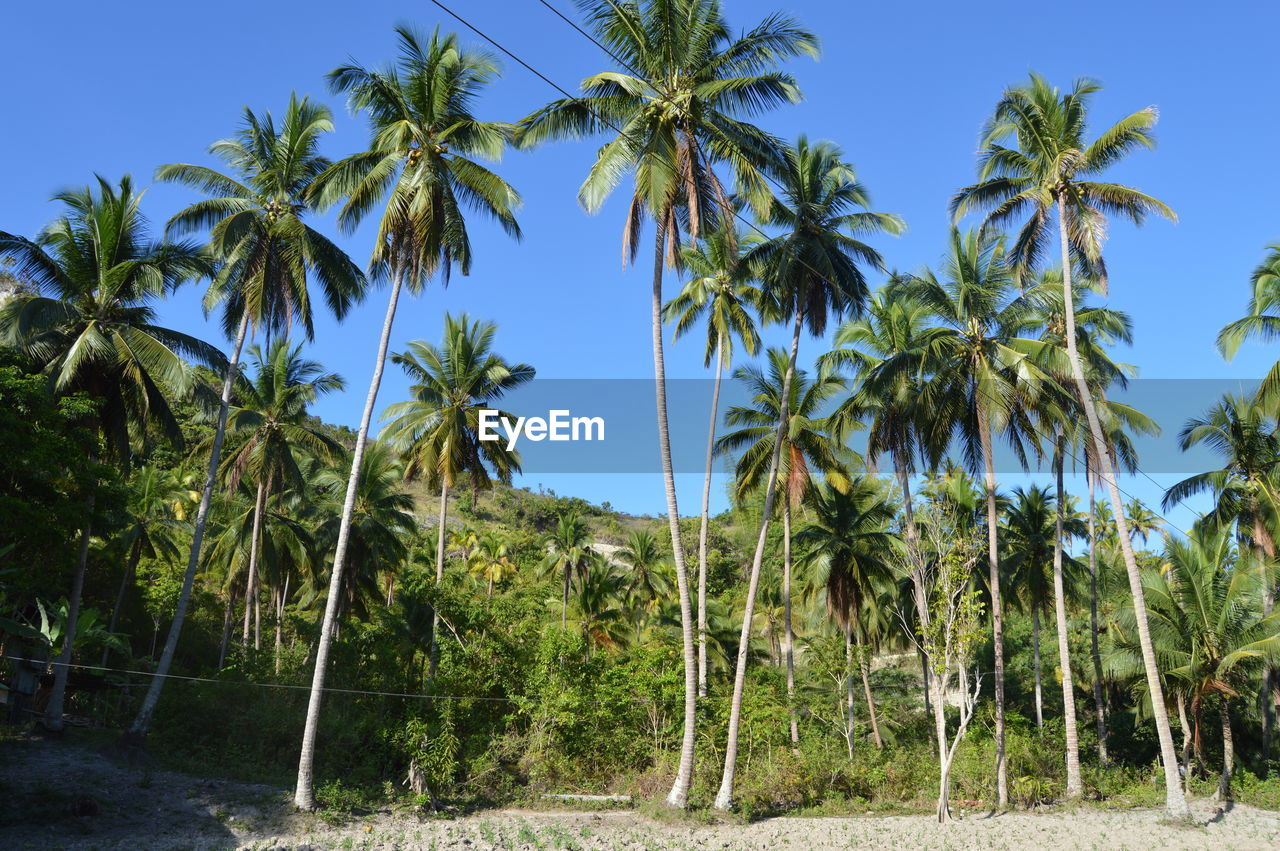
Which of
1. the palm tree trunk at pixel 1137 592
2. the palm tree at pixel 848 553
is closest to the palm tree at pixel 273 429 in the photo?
the palm tree at pixel 848 553

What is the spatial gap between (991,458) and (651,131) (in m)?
12.6

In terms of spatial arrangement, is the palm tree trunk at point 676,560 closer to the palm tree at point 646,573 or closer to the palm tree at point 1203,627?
the palm tree at point 1203,627

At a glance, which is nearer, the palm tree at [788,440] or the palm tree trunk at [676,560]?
the palm tree trunk at [676,560]

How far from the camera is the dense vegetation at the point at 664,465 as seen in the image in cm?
1917

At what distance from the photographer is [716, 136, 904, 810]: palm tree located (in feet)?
70.8

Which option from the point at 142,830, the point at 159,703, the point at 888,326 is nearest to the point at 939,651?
the point at 888,326

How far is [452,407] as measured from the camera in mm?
29469

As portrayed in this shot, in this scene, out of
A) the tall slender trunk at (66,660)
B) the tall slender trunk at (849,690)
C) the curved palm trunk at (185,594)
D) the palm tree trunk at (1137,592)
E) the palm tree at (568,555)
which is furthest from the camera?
the palm tree at (568,555)

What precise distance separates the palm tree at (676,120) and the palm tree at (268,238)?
6.50 metres

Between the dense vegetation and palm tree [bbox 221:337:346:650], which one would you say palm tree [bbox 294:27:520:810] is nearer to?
the dense vegetation

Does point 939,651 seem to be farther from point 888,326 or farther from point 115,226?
point 115,226

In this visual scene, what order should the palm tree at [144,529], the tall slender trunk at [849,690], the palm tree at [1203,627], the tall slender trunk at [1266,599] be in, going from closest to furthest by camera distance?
the tall slender trunk at [849,690] < the palm tree at [1203,627] < the tall slender trunk at [1266,599] < the palm tree at [144,529]

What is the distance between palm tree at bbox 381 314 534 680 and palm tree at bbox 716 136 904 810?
10623 mm

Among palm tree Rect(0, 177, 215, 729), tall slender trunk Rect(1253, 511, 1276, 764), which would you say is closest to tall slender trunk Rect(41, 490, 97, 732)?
palm tree Rect(0, 177, 215, 729)
